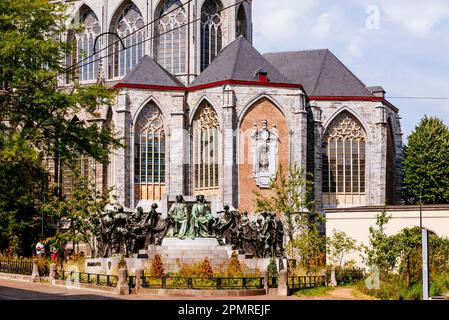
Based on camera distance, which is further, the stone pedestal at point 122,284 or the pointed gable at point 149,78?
the pointed gable at point 149,78

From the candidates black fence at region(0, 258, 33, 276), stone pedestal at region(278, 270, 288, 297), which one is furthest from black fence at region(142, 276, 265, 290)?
black fence at region(0, 258, 33, 276)

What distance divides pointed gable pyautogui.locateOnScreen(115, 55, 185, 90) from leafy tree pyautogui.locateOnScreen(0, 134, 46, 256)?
817cm

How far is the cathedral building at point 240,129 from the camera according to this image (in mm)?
47250

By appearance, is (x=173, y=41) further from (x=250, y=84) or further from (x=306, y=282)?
(x=306, y=282)

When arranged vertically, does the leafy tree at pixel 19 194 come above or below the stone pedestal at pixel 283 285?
above

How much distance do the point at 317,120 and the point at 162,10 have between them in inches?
533

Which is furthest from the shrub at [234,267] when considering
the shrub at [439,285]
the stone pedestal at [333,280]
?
the shrub at [439,285]

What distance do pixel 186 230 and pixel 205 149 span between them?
65.6 ft

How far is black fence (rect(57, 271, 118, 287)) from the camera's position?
2423 centimetres

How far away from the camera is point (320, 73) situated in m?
54.0

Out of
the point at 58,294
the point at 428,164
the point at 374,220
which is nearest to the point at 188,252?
the point at 58,294

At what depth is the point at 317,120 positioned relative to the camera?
50656 mm

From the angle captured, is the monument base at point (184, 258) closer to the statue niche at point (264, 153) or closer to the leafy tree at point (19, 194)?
the leafy tree at point (19, 194)
